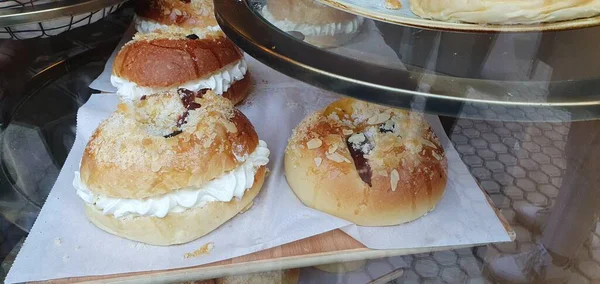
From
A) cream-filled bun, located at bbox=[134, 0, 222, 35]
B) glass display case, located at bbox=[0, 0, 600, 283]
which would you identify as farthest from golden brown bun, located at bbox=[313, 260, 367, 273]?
cream-filled bun, located at bbox=[134, 0, 222, 35]

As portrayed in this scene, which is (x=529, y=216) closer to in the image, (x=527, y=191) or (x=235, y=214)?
(x=527, y=191)

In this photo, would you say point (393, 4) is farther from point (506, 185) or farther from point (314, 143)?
point (506, 185)

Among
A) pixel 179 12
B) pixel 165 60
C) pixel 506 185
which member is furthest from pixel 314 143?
pixel 179 12

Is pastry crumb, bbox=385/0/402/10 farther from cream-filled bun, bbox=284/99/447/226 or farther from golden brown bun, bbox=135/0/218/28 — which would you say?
golden brown bun, bbox=135/0/218/28

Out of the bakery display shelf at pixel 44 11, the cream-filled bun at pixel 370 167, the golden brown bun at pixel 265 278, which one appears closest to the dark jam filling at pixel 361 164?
the cream-filled bun at pixel 370 167

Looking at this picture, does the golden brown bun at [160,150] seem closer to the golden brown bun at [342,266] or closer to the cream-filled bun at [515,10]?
the golden brown bun at [342,266]

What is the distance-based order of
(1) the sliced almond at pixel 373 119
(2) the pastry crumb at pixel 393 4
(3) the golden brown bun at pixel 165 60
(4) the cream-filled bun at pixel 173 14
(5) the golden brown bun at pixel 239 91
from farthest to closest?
(4) the cream-filled bun at pixel 173 14 < (5) the golden brown bun at pixel 239 91 < (3) the golden brown bun at pixel 165 60 < (1) the sliced almond at pixel 373 119 < (2) the pastry crumb at pixel 393 4
